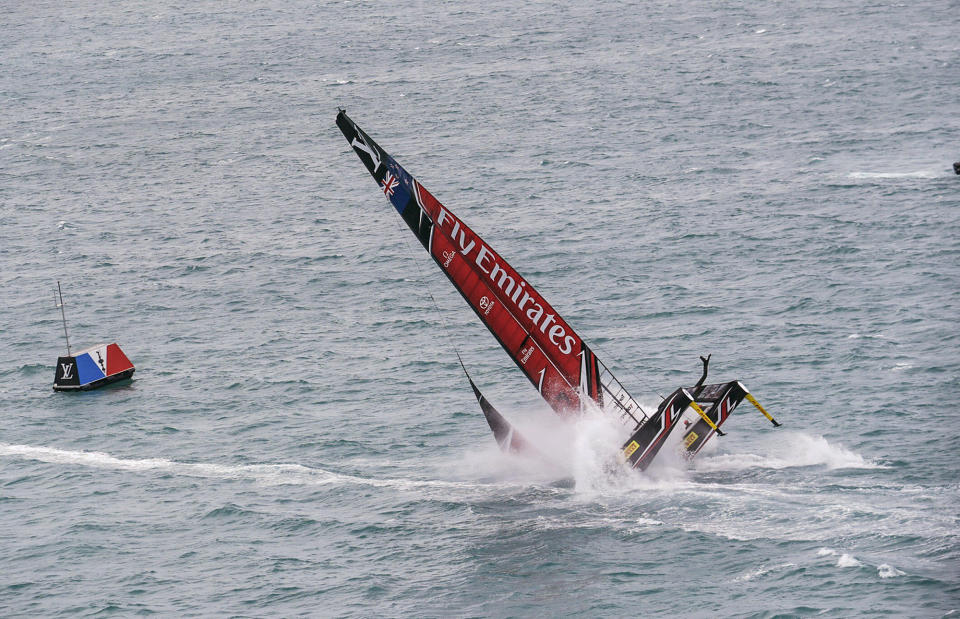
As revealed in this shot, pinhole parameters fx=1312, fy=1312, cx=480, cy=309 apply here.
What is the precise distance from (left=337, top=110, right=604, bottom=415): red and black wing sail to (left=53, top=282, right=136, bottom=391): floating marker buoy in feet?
80.2

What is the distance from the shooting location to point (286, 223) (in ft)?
332

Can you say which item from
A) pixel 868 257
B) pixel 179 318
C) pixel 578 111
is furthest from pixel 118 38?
pixel 868 257

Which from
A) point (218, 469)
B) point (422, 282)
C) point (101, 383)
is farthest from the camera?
point (422, 282)

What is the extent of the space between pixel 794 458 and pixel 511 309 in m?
12.6

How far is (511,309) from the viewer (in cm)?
5194

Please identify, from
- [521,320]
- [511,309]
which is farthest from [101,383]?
[521,320]

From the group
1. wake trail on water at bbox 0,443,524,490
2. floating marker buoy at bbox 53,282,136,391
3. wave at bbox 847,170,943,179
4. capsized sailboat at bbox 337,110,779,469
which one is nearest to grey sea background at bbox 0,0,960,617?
wake trail on water at bbox 0,443,524,490

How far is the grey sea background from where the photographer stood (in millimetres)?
45469

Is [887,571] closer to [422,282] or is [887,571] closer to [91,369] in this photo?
[91,369]

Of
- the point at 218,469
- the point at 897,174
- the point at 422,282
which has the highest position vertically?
the point at 897,174

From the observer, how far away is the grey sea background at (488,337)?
45469mm

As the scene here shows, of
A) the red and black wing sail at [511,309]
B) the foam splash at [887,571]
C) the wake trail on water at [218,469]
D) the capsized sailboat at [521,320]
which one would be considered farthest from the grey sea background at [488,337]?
the red and black wing sail at [511,309]

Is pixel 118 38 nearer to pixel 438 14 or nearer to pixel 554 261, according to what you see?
pixel 438 14

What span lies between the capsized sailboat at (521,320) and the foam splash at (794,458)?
1.30m
